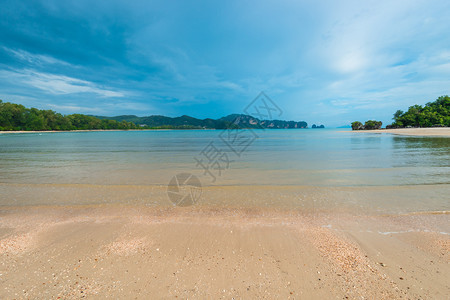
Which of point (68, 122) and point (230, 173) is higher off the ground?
point (68, 122)

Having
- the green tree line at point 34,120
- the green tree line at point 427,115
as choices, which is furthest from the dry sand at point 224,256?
the green tree line at point 34,120

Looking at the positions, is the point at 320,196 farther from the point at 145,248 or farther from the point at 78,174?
the point at 78,174

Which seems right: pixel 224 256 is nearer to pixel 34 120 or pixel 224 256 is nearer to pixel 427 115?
pixel 427 115

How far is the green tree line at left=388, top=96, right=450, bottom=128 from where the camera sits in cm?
7500

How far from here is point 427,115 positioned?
251 feet

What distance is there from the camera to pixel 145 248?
12.2 ft

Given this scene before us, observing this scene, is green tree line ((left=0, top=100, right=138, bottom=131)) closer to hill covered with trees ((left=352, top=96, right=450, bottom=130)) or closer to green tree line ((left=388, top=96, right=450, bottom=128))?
hill covered with trees ((left=352, top=96, right=450, bottom=130))

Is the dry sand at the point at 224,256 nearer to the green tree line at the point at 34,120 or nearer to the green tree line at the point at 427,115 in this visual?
the green tree line at the point at 427,115

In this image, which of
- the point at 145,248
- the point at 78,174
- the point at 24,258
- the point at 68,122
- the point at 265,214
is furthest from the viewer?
the point at 68,122

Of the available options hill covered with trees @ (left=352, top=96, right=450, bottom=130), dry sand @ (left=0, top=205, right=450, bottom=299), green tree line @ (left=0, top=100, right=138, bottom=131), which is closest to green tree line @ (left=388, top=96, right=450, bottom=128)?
hill covered with trees @ (left=352, top=96, right=450, bottom=130)

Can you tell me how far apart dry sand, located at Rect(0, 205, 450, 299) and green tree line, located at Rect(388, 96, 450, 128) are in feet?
358

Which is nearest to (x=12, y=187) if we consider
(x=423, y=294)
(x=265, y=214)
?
(x=265, y=214)

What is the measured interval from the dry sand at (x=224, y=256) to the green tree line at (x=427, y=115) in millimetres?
109179

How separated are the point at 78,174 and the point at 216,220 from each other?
991 centimetres
